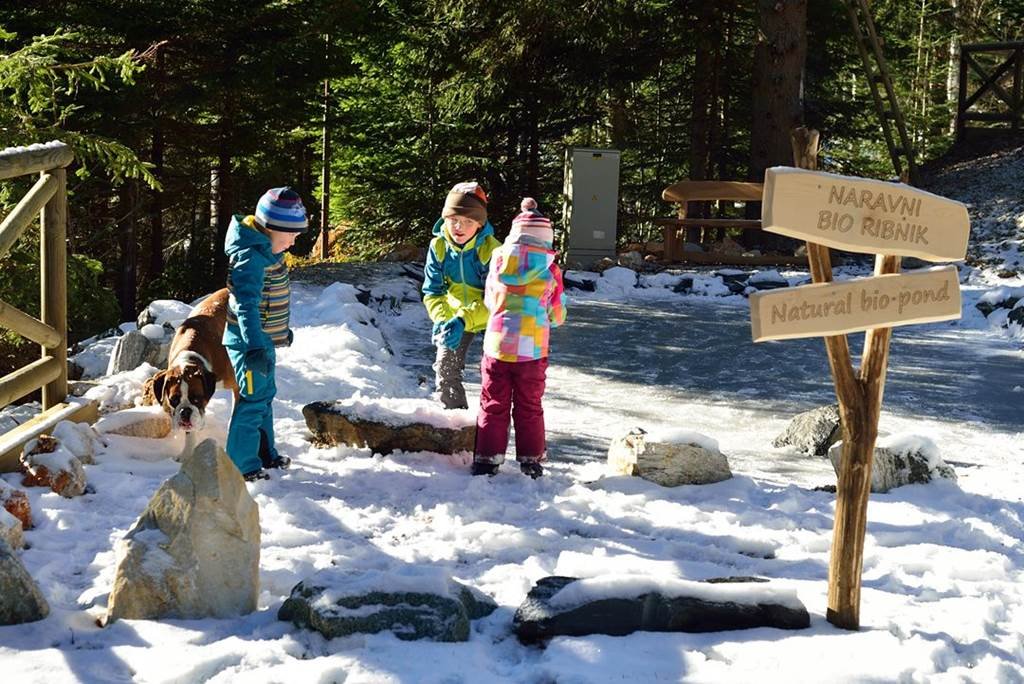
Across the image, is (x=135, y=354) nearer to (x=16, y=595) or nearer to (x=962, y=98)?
(x=16, y=595)

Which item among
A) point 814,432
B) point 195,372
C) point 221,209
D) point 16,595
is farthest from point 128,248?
point 16,595

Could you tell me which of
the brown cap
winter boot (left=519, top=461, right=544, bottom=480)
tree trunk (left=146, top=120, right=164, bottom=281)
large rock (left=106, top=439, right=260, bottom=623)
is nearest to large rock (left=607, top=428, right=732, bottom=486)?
winter boot (left=519, top=461, right=544, bottom=480)

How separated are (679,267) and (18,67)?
11213 mm

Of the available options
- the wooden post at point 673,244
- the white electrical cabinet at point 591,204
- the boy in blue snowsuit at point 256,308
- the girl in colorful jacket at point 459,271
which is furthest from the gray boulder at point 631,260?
the boy in blue snowsuit at point 256,308

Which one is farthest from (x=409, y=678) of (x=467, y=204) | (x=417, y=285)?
(x=417, y=285)

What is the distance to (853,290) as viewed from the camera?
4.04 m

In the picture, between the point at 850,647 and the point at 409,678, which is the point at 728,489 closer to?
the point at 850,647

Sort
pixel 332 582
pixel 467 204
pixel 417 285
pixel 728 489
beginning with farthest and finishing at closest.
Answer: pixel 417 285, pixel 467 204, pixel 728 489, pixel 332 582

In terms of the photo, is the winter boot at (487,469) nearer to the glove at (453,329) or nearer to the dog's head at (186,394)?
the glove at (453,329)

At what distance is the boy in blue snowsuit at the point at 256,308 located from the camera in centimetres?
600

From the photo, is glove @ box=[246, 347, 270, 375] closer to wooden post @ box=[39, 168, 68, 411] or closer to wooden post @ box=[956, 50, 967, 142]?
wooden post @ box=[39, 168, 68, 411]

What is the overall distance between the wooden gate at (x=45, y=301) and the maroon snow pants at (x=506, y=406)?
239cm

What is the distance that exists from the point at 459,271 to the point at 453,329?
38cm

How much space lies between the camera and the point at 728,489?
6352mm
